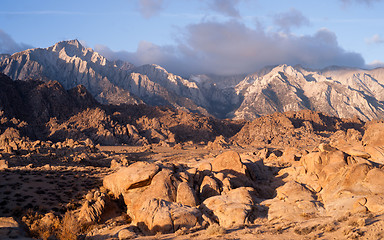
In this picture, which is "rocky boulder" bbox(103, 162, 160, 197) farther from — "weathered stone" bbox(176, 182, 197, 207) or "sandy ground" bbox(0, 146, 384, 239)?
"sandy ground" bbox(0, 146, 384, 239)

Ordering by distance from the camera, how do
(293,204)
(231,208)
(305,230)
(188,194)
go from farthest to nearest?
(188,194)
(293,204)
(231,208)
(305,230)

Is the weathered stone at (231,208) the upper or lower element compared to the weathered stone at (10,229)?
lower

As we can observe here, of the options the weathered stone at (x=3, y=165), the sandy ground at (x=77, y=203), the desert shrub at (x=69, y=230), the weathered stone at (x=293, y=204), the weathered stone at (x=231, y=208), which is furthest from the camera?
the weathered stone at (x=3, y=165)

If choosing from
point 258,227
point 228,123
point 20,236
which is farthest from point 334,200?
point 228,123

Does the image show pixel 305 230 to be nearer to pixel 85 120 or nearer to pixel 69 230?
pixel 69 230

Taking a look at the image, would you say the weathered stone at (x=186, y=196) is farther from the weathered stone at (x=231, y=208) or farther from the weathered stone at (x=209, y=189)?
the weathered stone at (x=209, y=189)

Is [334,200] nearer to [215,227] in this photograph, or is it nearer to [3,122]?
[215,227]

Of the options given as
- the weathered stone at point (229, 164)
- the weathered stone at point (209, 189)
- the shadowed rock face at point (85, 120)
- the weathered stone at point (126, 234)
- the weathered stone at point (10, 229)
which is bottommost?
the weathered stone at point (126, 234)

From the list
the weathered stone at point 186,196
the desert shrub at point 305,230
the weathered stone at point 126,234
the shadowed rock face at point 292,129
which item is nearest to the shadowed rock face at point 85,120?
the shadowed rock face at point 292,129

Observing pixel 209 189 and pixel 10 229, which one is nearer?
pixel 10 229

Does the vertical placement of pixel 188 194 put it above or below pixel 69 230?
above

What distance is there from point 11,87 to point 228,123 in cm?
9890

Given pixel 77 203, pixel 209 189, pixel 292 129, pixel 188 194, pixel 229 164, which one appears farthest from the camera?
pixel 292 129

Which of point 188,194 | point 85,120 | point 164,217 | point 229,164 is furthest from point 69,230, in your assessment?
point 85,120
